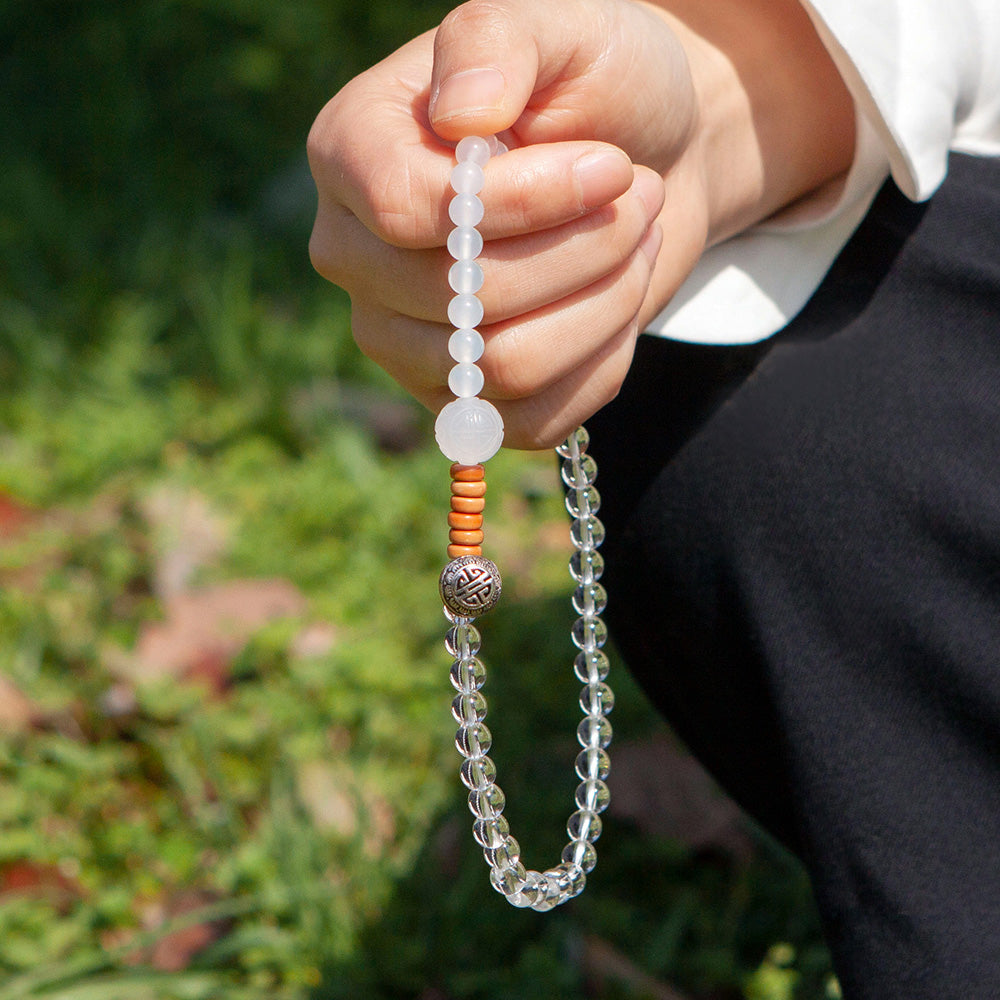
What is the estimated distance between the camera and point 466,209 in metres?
0.78

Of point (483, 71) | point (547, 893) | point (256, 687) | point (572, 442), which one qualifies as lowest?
point (256, 687)

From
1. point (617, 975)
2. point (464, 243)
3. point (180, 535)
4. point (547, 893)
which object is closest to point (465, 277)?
point (464, 243)

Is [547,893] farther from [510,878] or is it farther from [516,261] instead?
[516,261]

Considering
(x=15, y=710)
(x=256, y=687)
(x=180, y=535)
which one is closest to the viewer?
(x=15, y=710)

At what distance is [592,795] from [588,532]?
25 cm

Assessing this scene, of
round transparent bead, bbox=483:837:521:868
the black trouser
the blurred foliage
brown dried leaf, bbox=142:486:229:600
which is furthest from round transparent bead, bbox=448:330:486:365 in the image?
brown dried leaf, bbox=142:486:229:600

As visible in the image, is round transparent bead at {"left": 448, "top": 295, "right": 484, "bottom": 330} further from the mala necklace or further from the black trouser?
the black trouser

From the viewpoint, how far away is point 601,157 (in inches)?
31.3

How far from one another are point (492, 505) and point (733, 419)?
125 centimetres

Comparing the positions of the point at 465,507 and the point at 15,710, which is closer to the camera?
the point at 465,507

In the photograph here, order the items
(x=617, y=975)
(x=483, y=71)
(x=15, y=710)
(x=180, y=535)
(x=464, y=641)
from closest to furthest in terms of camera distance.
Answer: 1. (x=483, y=71)
2. (x=464, y=641)
3. (x=617, y=975)
4. (x=15, y=710)
5. (x=180, y=535)

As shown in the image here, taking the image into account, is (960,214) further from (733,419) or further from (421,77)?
(421,77)

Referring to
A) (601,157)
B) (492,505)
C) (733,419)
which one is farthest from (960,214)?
(492,505)

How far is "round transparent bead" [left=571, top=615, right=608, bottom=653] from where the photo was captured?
3.42ft
